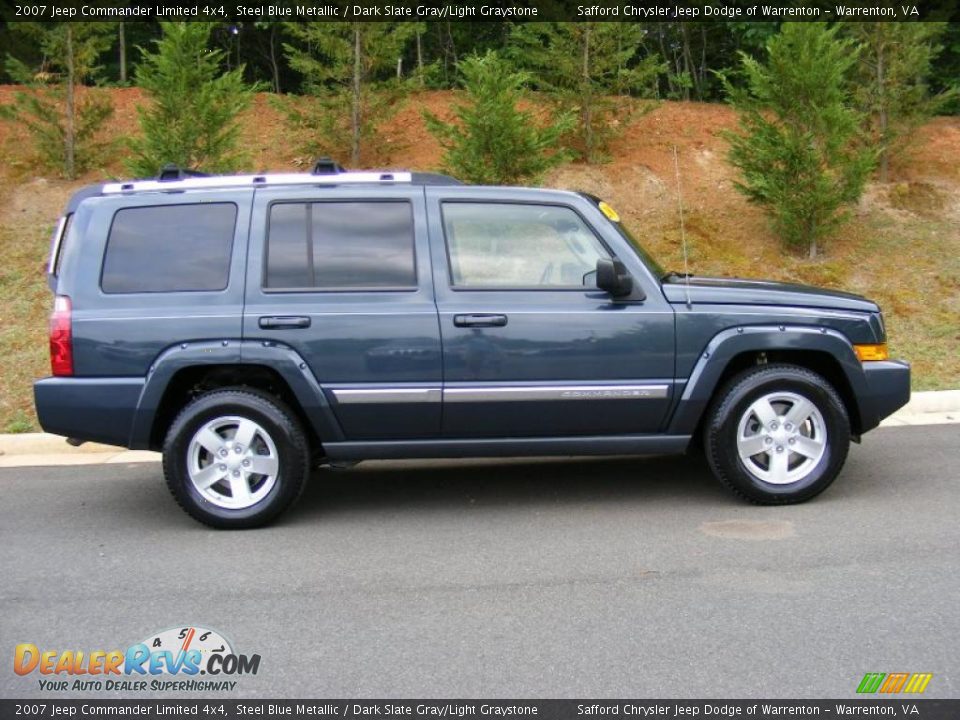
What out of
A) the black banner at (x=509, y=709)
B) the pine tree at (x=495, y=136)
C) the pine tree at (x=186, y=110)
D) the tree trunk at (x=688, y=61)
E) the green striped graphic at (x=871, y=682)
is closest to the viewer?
the black banner at (x=509, y=709)

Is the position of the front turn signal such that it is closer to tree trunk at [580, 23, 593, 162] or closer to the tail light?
the tail light

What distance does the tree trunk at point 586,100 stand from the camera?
13.3m

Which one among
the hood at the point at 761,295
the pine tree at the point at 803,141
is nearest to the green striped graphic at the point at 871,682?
the hood at the point at 761,295

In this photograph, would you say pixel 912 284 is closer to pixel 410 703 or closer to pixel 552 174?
A: pixel 552 174

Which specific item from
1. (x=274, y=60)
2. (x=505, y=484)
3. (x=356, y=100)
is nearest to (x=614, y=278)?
(x=505, y=484)

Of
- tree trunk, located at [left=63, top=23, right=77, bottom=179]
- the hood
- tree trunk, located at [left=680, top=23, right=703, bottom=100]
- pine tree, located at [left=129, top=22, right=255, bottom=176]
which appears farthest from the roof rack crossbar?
tree trunk, located at [left=680, top=23, right=703, bottom=100]

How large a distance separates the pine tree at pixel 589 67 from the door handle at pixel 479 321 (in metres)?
8.76

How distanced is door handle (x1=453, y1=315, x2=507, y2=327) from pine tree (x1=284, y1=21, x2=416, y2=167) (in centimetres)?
848

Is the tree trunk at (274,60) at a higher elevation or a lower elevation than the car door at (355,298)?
higher

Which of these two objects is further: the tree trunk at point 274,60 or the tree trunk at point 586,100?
the tree trunk at point 274,60

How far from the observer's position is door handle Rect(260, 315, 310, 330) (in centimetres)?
515

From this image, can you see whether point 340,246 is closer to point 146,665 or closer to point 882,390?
point 146,665

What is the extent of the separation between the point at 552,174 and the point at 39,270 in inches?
270

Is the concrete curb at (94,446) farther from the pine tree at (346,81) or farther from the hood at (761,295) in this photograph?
the pine tree at (346,81)
